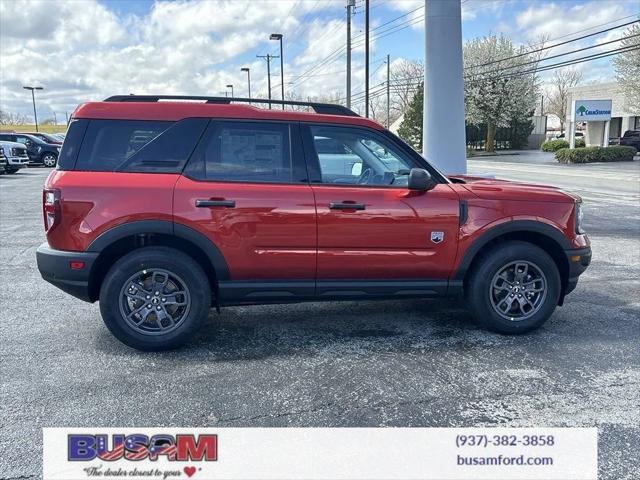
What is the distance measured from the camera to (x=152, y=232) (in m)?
3.97

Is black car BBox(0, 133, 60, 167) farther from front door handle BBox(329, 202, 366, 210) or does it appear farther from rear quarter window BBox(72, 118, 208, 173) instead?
front door handle BBox(329, 202, 366, 210)

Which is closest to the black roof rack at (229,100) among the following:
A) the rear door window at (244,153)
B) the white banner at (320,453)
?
the rear door window at (244,153)

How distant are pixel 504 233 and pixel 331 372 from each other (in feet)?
6.21

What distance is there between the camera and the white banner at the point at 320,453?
2629 mm

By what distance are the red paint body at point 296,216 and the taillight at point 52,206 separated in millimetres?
39

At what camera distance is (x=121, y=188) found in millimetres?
3914

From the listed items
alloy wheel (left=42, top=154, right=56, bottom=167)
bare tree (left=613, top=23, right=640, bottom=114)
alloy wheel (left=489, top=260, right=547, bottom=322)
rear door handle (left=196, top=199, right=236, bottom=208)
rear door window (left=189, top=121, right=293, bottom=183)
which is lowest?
alloy wheel (left=489, top=260, right=547, bottom=322)

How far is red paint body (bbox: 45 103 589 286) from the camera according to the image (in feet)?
12.9

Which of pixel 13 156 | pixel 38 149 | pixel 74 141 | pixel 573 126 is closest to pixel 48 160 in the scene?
pixel 38 149

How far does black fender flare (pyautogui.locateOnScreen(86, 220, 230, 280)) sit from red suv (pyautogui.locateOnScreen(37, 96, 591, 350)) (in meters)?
0.01

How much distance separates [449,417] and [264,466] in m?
1.20

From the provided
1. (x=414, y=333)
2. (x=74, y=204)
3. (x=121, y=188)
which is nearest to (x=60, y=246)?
(x=74, y=204)

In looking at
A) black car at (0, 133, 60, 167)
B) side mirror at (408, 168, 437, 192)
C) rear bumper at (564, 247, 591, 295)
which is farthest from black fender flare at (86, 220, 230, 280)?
black car at (0, 133, 60, 167)

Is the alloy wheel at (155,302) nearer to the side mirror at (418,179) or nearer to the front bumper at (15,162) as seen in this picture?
the side mirror at (418,179)
